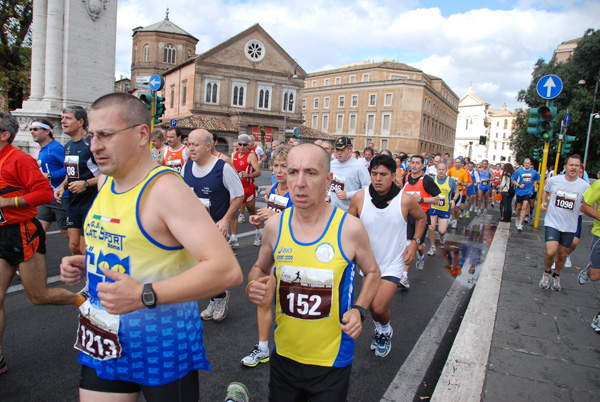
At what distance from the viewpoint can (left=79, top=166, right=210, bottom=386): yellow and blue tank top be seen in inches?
68.5

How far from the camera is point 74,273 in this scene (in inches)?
80.8

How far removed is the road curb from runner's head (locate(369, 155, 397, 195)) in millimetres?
1776

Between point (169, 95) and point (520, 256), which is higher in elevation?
point (169, 95)

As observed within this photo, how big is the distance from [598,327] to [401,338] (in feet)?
7.84

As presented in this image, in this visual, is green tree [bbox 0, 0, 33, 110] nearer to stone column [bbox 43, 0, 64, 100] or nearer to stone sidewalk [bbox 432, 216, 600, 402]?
stone column [bbox 43, 0, 64, 100]

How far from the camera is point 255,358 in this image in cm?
364

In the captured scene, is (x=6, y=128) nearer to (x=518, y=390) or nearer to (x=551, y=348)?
(x=518, y=390)

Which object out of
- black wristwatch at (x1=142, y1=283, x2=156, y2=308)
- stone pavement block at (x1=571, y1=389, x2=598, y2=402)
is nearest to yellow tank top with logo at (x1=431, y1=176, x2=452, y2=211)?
stone pavement block at (x1=571, y1=389, x2=598, y2=402)

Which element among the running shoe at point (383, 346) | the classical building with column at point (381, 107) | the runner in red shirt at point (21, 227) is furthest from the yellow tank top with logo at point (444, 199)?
the classical building with column at point (381, 107)

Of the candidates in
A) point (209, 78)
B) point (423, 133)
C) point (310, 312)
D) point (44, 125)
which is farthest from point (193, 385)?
point (423, 133)

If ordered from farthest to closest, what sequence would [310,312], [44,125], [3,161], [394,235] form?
[44,125]
[394,235]
[3,161]
[310,312]

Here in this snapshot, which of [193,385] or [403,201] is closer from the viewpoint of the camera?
[193,385]

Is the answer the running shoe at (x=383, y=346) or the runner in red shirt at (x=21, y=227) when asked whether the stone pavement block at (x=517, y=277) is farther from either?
the runner in red shirt at (x=21, y=227)

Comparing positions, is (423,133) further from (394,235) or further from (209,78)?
(394,235)
